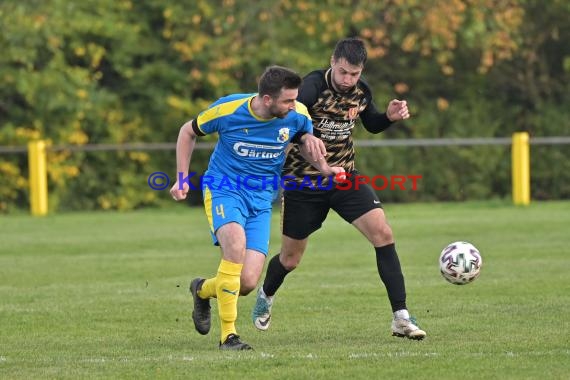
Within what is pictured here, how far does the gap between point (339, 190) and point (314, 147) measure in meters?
0.75

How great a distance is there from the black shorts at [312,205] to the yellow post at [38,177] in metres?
15.8

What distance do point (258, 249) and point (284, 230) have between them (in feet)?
2.74

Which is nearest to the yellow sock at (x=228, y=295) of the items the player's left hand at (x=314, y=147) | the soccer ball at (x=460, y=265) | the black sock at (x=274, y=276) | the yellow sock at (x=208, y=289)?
the yellow sock at (x=208, y=289)

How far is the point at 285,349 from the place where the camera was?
25.1 ft

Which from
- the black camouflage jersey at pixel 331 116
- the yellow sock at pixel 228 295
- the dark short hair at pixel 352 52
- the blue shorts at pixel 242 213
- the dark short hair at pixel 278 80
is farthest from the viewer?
the black camouflage jersey at pixel 331 116

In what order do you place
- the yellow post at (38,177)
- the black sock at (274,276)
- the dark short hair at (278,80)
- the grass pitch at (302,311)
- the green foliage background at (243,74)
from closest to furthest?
the grass pitch at (302,311), the dark short hair at (278,80), the black sock at (274,276), the yellow post at (38,177), the green foliage background at (243,74)

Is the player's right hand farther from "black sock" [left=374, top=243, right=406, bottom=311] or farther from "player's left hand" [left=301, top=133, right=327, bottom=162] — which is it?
"black sock" [left=374, top=243, right=406, bottom=311]

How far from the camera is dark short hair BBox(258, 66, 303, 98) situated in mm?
7578

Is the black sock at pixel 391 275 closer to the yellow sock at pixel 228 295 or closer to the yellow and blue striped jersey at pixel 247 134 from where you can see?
the yellow and blue striped jersey at pixel 247 134

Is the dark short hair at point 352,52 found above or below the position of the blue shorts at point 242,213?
above

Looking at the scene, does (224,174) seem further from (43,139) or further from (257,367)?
(43,139)

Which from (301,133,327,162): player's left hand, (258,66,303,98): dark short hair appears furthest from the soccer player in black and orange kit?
(258,66,303,98): dark short hair

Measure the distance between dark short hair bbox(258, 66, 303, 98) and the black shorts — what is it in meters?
1.18

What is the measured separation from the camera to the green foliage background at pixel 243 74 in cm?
2553
